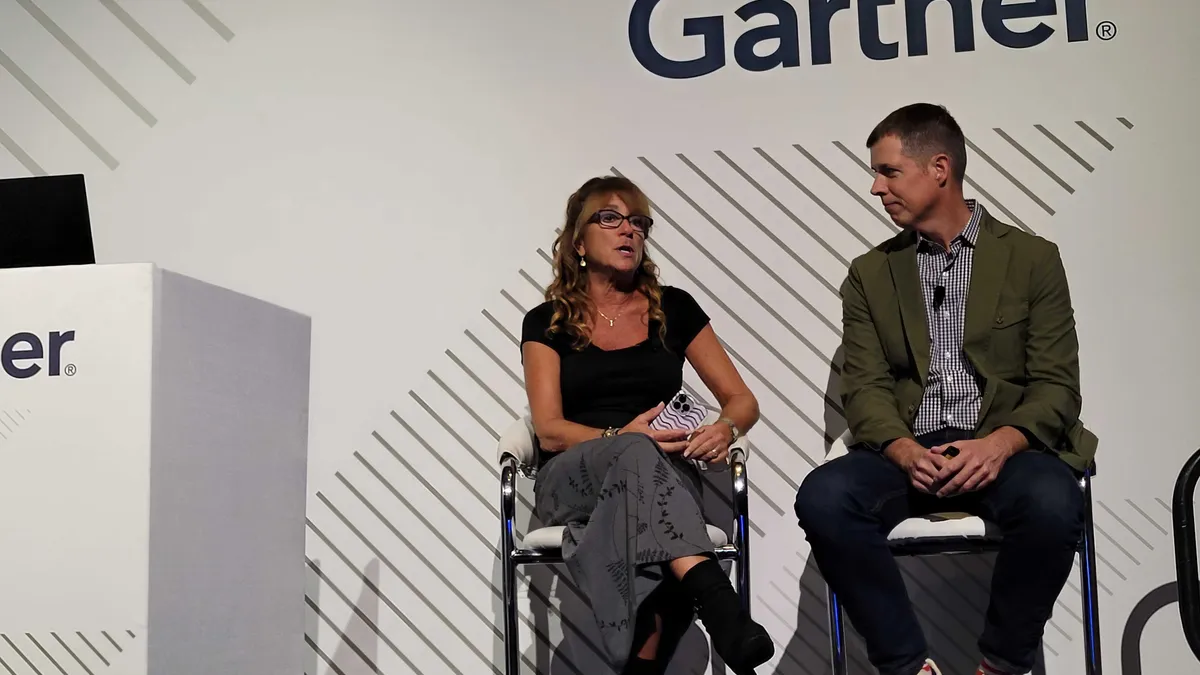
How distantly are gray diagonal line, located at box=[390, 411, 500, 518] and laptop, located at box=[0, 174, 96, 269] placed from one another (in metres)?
1.18

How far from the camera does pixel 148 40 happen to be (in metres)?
3.55

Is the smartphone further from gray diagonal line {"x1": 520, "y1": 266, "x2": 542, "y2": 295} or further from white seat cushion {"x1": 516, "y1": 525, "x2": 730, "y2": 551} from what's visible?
gray diagonal line {"x1": 520, "y1": 266, "x2": 542, "y2": 295}

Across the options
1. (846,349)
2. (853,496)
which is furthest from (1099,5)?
(853,496)

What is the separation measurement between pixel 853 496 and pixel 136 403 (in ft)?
4.53

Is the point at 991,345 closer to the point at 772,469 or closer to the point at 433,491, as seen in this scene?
A: the point at 772,469

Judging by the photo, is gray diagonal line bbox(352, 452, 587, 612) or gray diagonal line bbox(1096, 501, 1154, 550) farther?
gray diagonal line bbox(352, 452, 587, 612)

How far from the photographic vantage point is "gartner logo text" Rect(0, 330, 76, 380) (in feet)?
6.62

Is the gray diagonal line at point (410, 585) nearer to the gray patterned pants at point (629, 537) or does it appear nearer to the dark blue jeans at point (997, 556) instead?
the gray patterned pants at point (629, 537)

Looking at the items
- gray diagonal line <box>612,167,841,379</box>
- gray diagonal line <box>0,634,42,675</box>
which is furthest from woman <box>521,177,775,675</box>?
gray diagonal line <box>0,634,42,675</box>

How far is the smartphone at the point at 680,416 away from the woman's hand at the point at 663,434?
2 cm

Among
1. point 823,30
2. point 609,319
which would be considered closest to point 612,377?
point 609,319

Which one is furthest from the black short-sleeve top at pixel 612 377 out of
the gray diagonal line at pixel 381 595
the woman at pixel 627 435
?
the gray diagonal line at pixel 381 595

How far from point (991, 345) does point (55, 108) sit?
284cm

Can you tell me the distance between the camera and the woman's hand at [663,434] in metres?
2.61
